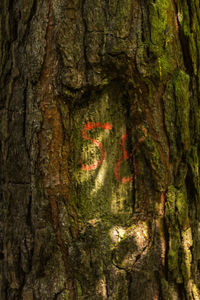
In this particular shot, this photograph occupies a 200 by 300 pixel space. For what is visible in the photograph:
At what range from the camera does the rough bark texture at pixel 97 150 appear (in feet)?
5.05

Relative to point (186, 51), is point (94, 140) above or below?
below

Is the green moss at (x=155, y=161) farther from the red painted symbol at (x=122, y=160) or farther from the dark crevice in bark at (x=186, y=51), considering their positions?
the dark crevice in bark at (x=186, y=51)

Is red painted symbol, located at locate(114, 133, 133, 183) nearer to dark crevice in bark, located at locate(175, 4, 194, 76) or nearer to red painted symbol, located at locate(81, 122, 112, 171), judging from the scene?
red painted symbol, located at locate(81, 122, 112, 171)

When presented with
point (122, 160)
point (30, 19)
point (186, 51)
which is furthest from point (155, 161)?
point (30, 19)

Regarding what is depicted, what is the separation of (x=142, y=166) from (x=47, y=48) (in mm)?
868

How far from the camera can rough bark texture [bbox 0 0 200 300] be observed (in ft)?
5.05

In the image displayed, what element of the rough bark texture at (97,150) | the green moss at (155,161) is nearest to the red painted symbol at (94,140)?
the rough bark texture at (97,150)

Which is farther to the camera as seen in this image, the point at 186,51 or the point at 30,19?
the point at 186,51

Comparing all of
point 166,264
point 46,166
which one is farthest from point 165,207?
point 46,166

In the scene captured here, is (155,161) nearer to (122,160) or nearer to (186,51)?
(122,160)

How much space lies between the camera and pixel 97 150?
167cm

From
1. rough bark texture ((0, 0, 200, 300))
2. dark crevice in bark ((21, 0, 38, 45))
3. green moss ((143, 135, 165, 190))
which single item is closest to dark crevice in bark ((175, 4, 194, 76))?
rough bark texture ((0, 0, 200, 300))

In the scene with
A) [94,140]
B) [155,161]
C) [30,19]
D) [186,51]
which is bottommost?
[155,161]

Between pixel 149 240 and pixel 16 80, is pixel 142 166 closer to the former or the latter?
pixel 149 240
